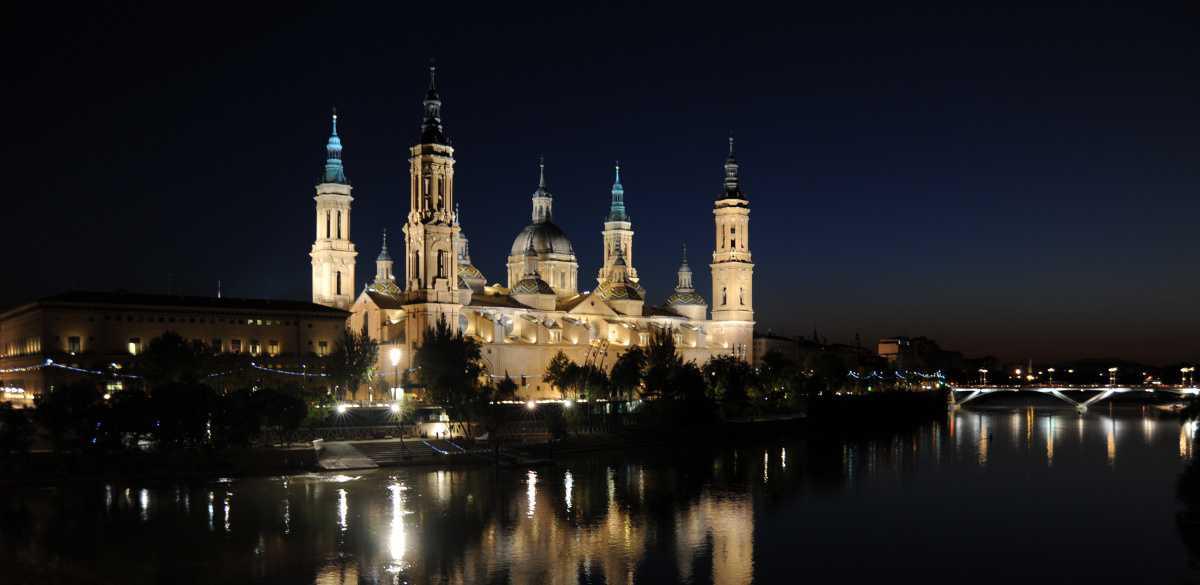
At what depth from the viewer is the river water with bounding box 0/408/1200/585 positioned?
3278cm

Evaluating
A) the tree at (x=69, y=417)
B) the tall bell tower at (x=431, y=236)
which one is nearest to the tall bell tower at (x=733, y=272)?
the tall bell tower at (x=431, y=236)

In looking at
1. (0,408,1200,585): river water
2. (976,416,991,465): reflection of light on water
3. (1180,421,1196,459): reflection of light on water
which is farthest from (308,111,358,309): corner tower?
(1180,421,1196,459): reflection of light on water

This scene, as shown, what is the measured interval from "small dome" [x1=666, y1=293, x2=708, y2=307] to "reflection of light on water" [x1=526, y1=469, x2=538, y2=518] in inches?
1946

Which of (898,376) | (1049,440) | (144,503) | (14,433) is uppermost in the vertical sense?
(898,376)

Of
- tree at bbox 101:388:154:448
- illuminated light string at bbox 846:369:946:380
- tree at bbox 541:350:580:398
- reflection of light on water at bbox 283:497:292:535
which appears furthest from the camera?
illuminated light string at bbox 846:369:946:380

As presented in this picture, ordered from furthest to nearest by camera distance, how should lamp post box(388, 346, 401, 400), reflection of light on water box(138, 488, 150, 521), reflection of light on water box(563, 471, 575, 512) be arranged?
lamp post box(388, 346, 401, 400), reflection of light on water box(563, 471, 575, 512), reflection of light on water box(138, 488, 150, 521)

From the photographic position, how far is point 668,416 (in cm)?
6962

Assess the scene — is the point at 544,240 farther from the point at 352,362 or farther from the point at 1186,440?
the point at 1186,440

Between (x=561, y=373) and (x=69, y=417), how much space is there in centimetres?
3537

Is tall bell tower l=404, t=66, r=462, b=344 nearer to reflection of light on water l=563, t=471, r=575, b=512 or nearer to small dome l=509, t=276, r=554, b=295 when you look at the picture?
small dome l=509, t=276, r=554, b=295

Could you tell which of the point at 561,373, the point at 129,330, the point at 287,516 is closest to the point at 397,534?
the point at 287,516

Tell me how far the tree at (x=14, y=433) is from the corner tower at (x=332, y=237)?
35.1m

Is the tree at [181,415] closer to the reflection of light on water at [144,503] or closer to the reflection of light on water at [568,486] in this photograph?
the reflection of light on water at [144,503]

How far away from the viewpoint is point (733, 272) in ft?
332
